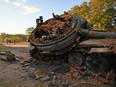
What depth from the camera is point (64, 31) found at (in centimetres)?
1441

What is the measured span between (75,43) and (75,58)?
34.3 inches

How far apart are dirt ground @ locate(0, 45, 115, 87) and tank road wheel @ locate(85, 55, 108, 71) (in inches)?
28.5

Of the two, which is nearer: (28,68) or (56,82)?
(56,82)

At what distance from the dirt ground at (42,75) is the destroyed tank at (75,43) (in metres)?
0.76

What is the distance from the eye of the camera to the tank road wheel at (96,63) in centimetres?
1187

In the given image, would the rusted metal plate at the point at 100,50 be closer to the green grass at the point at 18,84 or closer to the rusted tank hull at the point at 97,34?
the rusted tank hull at the point at 97,34

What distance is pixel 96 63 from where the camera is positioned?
1201cm

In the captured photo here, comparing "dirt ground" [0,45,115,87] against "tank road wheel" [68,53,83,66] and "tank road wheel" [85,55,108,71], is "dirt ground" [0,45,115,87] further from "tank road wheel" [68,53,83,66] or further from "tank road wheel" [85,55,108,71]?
"tank road wheel" [85,55,108,71]

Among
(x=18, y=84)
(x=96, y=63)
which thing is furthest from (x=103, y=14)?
(x=18, y=84)

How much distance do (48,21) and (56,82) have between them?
7.07 meters

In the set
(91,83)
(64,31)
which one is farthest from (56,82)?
(64,31)

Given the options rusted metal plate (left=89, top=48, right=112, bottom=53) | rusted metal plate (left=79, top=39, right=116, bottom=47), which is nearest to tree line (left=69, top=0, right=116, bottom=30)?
rusted metal plate (left=79, top=39, right=116, bottom=47)

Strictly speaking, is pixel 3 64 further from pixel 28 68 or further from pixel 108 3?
pixel 108 3

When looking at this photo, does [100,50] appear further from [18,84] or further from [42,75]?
[18,84]
